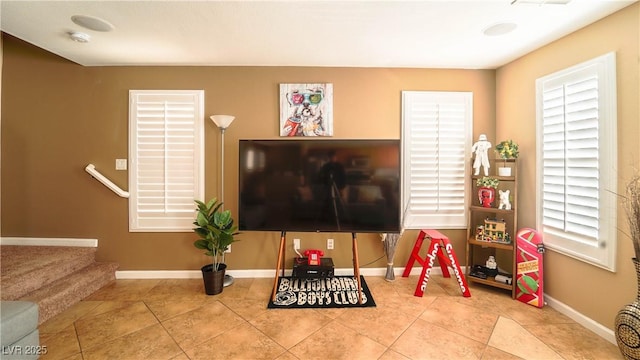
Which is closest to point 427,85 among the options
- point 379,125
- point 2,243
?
point 379,125

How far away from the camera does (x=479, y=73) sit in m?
2.92

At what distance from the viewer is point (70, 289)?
229 centimetres

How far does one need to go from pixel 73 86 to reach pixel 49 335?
251cm

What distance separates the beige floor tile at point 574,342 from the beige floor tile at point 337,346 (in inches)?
49.2

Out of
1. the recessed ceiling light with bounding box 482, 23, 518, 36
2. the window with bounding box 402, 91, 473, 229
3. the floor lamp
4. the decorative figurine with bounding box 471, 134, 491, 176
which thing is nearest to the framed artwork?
the floor lamp

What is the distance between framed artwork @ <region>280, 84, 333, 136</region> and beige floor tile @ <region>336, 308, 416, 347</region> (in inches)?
72.6

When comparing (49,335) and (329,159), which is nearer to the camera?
(49,335)

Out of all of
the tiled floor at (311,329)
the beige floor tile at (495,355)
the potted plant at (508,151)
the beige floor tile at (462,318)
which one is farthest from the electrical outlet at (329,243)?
the potted plant at (508,151)

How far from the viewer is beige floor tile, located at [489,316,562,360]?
5.66ft

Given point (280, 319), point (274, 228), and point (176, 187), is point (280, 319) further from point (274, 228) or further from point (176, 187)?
point (176, 187)

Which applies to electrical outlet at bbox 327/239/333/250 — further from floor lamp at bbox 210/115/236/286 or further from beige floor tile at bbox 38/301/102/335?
beige floor tile at bbox 38/301/102/335

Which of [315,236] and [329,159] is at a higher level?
[329,159]

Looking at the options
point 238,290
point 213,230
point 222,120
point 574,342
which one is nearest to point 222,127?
point 222,120

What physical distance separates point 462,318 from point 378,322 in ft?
2.40
